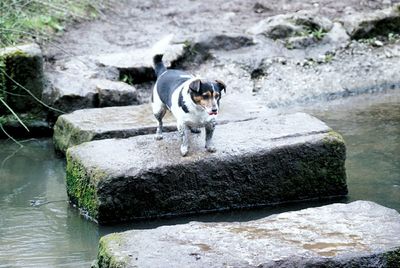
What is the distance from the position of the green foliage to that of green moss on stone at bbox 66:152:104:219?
7.97 feet

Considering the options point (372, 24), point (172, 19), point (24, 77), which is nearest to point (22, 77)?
point (24, 77)

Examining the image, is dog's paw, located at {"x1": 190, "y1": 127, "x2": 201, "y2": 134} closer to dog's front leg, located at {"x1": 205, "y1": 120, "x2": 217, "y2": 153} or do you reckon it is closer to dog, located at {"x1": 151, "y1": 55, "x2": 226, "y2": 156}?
dog, located at {"x1": 151, "y1": 55, "x2": 226, "y2": 156}

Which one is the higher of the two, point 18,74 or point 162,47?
point 162,47

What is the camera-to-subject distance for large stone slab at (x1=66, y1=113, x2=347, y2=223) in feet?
21.8

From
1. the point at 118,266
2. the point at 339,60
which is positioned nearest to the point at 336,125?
the point at 339,60

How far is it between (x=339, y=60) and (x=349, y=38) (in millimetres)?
541

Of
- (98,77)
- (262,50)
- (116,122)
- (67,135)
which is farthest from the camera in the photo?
(262,50)

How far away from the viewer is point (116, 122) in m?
8.12

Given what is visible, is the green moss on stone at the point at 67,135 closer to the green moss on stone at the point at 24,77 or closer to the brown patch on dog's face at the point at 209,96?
the green moss on stone at the point at 24,77

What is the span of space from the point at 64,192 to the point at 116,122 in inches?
36.0

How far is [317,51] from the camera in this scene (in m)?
11.3

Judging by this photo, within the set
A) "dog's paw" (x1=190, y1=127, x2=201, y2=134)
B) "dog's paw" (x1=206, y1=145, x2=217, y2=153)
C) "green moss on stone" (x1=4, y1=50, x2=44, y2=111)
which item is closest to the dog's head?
"dog's paw" (x1=206, y1=145, x2=217, y2=153)

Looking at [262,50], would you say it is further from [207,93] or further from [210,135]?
[207,93]

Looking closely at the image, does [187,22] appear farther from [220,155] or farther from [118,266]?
[118,266]
